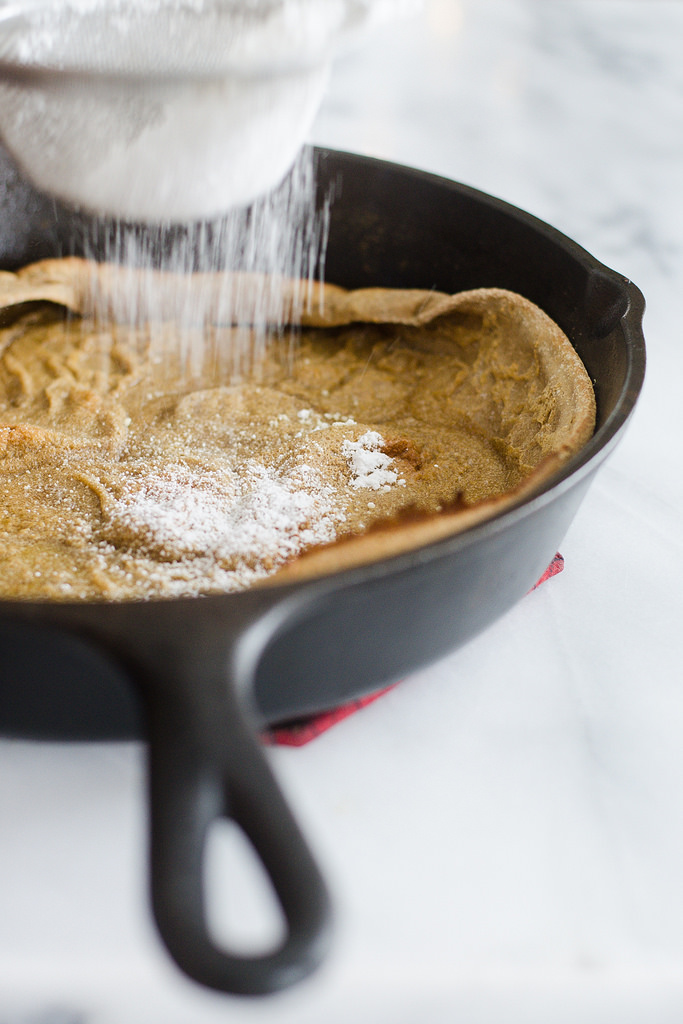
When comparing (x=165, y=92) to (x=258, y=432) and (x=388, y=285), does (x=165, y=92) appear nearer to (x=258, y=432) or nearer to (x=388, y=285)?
(x=258, y=432)

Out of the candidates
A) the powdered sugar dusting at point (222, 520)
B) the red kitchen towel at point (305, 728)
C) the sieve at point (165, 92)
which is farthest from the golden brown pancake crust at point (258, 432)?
the sieve at point (165, 92)

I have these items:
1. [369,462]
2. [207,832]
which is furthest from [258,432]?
[207,832]

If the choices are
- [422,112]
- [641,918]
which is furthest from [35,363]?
[422,112]

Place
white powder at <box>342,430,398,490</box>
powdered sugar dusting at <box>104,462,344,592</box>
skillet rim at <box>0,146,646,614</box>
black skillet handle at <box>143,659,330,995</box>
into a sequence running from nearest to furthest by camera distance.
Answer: black skillet handle at <box>143,659,330,995</box> → skillet rim at <box>0,146,646,614</box> → powdered sugar dusting at <box>104,462,344,592</box> → white powder at <box>342,430,398,490</box>

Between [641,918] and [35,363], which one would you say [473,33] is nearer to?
[35,363]

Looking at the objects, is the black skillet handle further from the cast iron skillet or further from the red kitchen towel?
the red kitchen towel

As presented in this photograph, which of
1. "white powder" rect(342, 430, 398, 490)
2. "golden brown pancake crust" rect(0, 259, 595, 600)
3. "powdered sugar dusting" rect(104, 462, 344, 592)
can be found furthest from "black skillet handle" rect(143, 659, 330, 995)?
"white powder" rect(342, 430, 398, 490)
